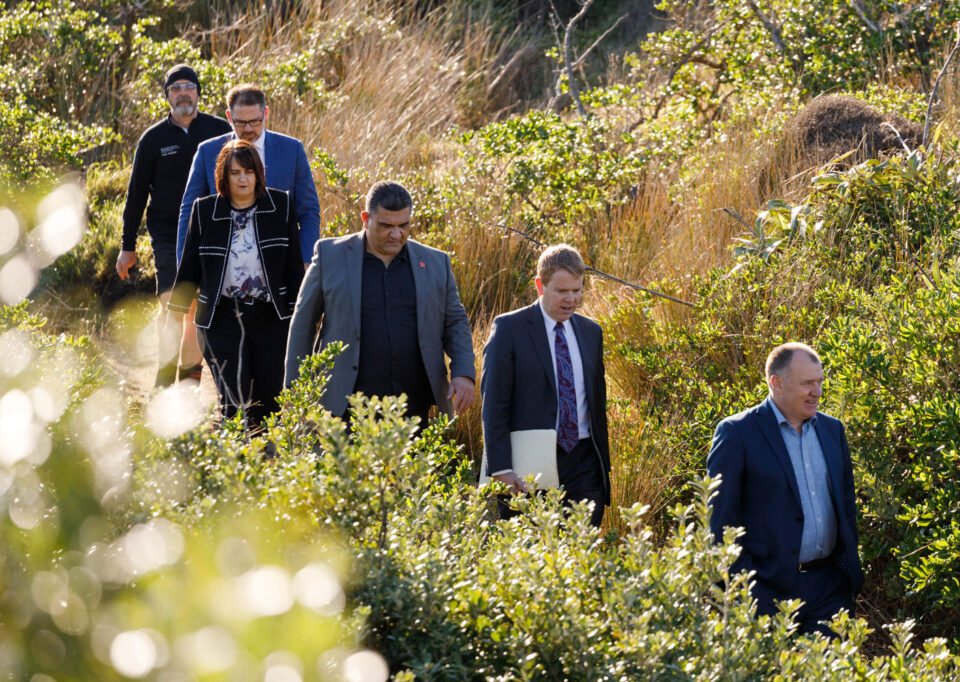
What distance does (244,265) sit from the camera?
18.8 feet

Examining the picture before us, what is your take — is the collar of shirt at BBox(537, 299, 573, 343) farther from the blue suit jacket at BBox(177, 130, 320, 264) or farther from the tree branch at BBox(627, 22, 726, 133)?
the tree branch at BBox(627, 22, 726, 133)

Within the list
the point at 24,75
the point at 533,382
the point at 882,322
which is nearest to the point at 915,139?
the point at 882,322

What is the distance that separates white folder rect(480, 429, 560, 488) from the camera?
4.73 m

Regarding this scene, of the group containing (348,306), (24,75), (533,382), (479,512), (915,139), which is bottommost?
(479,512)

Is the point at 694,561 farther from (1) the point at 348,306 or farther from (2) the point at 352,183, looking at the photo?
(2) the point at 352,183

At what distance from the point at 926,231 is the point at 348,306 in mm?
3575

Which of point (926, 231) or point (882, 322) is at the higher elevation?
point (926, 231)

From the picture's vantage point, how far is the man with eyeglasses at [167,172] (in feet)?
23.3

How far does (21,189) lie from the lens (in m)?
8.25

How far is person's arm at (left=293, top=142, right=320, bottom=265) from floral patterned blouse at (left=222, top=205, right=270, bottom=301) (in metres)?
0.52

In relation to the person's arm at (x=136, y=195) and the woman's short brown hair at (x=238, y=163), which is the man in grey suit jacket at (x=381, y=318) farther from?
the person's arm at (x=136, y=195)

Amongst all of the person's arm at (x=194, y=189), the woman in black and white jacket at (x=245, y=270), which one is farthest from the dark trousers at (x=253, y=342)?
the person's arm at (x=194, y=189)

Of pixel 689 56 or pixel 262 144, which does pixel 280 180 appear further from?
pixel 689 56

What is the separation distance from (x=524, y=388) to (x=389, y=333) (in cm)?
71
